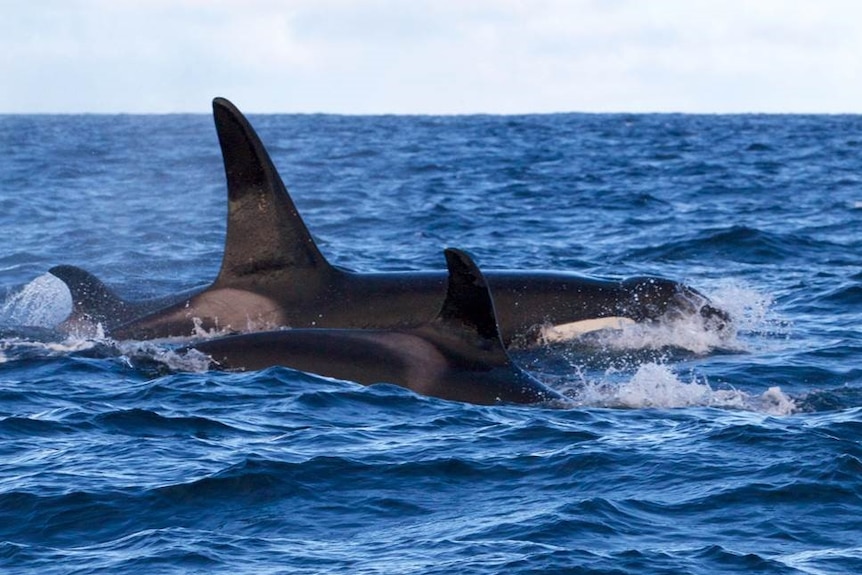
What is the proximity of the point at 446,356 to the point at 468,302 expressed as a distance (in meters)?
0.57

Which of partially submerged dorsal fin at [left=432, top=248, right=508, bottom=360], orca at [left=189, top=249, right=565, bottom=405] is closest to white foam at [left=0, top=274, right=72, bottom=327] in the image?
orca at [left=189, top=249, right=565, bottom=405]

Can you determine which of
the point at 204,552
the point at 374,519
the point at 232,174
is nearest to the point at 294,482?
the point at 374,519

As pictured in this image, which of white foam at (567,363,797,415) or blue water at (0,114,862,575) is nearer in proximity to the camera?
blue water at (0,114,862,575)

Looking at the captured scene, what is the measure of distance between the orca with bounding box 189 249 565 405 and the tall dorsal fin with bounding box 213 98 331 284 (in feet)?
5.10

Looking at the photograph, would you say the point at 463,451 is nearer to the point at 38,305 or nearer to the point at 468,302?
the point at 468,302

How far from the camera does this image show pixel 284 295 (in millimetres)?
13086

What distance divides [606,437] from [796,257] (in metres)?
12.0

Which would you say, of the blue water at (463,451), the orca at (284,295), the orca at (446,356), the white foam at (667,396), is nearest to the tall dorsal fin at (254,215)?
the orca at (284,295)

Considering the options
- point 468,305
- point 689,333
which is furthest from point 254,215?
point 689,333

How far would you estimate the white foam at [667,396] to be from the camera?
36.3 feet

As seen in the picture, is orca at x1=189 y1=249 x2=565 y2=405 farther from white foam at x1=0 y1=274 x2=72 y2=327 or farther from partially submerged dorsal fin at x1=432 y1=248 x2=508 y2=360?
white foam at x1=0 y1=274 x2=72 y2=327

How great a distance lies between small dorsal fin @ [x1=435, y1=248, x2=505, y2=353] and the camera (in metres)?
10.2

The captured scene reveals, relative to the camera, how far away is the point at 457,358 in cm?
1090

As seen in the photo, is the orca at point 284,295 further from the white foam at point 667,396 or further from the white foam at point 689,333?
→ the white foam at point 667,396
